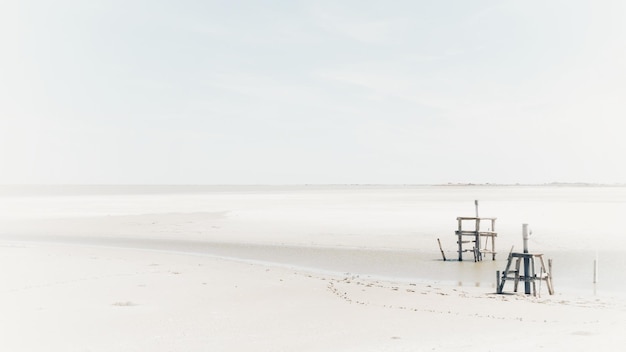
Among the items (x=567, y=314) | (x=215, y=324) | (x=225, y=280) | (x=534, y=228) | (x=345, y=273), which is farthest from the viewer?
(x=534, y=228)

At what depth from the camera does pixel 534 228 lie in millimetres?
41156

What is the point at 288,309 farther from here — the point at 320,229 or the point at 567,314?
the point at 320,229

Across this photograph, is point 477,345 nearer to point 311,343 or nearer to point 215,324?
point 311,343

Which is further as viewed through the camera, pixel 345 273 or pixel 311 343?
pixel 345 273

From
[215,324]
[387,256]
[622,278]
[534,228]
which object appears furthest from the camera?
[534,228]

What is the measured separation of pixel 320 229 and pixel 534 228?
1493cm

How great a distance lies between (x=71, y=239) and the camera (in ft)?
121

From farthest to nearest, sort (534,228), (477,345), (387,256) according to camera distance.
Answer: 1. (534,228)
2. (387,256)
3. (477,345)

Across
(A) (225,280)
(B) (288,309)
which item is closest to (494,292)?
(B) (288,309)

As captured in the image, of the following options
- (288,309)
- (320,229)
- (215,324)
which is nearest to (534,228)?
(320,229)

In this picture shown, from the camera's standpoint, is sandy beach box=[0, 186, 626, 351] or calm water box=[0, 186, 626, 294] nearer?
sandy beach box=[0, 186, 626, 351]

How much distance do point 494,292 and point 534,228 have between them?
2373 centimetres

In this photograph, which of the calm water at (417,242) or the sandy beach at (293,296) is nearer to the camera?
the sandy beach at (293,296)

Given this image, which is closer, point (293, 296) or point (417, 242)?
point (293, 296)
